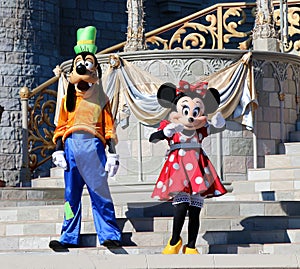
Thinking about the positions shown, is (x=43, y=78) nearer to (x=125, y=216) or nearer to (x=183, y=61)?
(x=183, y=61)

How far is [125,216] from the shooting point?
10.7 metres

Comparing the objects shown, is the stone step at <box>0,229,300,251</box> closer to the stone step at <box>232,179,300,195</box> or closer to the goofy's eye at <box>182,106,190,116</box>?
the goofy's eye at <box>182,106,190,116</box>

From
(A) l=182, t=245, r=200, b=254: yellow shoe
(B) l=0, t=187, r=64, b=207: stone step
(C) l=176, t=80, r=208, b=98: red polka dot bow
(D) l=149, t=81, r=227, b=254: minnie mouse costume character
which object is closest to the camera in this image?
(A) l=182, t=245, r=200, b=254: yellow shoe

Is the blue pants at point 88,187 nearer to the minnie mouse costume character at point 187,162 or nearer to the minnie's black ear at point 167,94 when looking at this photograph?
the minnie mouse costume character at point 187,162

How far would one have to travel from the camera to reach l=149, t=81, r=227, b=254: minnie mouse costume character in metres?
9.68

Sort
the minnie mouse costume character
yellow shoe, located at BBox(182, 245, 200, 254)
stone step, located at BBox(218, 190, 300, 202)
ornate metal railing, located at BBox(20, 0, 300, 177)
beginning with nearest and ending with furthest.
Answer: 1. yellow shoe, located at BBox(182, 245, 200, 254)
2. the minnie mouse costume character
3. stone step, located at BBox(218, 190, 300, 202)
4. ornate metal railing, located at BBox(20, 0, 300, 177)

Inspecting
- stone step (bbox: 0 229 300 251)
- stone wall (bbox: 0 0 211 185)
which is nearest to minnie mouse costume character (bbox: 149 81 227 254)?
stone step (bbox: 0 229 300 251)

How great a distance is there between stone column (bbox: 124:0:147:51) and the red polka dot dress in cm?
486

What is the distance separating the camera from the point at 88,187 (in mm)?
9844

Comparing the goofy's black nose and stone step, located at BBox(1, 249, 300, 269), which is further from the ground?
the goofy's black nose

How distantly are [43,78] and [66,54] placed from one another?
1.15 m

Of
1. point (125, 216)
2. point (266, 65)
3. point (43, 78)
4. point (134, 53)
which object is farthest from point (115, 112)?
point (43, 78)

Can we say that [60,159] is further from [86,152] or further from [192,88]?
[192,88]

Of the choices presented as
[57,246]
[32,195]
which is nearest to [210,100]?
[57,246]
